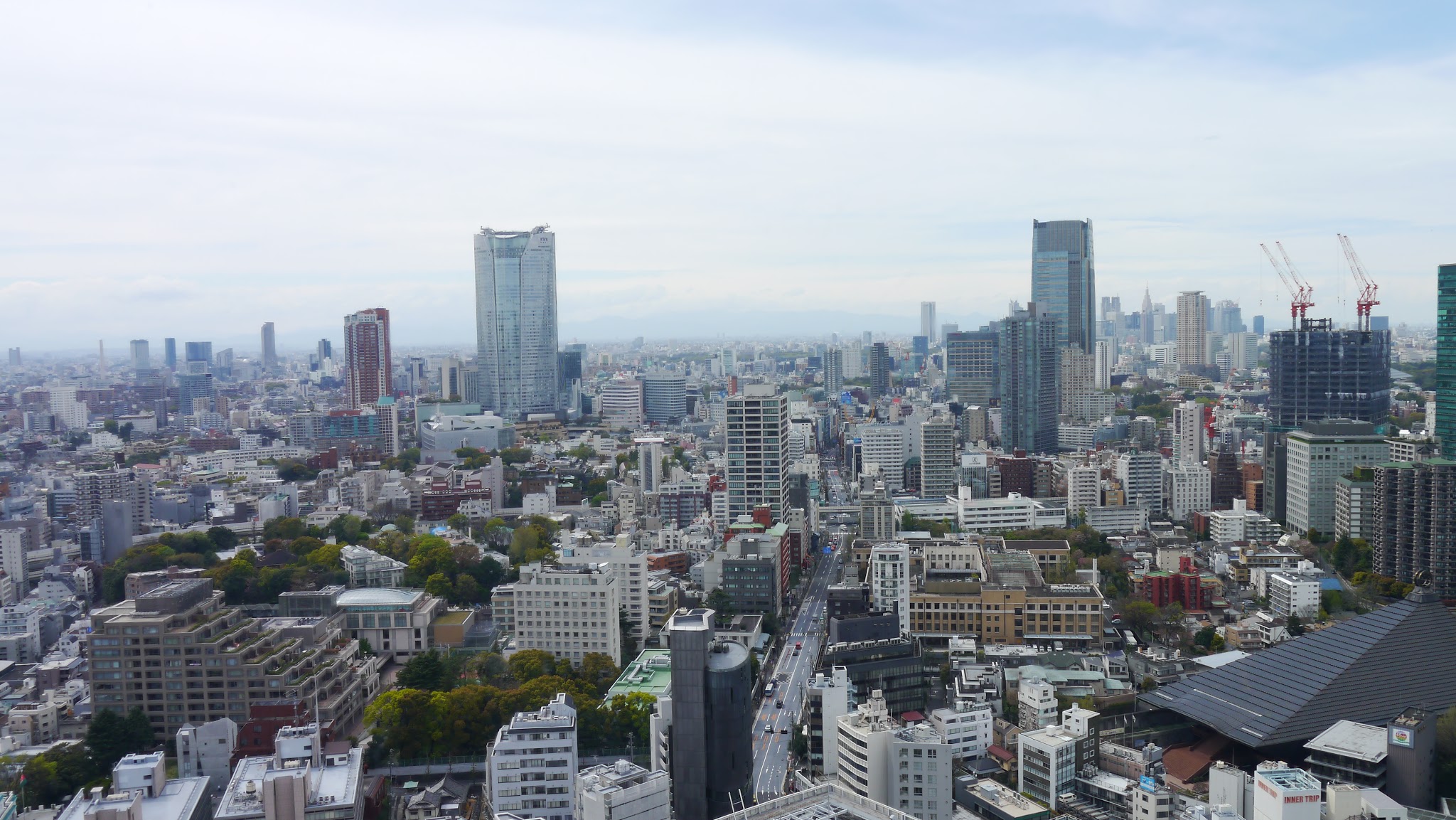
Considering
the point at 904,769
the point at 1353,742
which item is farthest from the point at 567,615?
the point at 1353,742

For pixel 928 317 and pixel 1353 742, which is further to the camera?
pixel 928 317

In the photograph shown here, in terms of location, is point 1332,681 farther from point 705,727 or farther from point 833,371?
point 833,371

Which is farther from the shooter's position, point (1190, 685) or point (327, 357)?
point (327, 357)

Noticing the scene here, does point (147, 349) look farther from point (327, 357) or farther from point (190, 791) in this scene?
point (190, 791)

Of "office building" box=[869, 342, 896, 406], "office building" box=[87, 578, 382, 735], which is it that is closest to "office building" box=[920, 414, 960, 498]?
"office building" box=[87, 578, 382, 735]

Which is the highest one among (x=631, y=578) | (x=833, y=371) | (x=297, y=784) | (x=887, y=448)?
(x=833, y=371)

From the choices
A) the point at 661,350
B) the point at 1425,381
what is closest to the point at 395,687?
the point at 1425,381

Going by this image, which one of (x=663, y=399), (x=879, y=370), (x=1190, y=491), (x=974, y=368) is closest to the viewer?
(x=1190, y=491)
